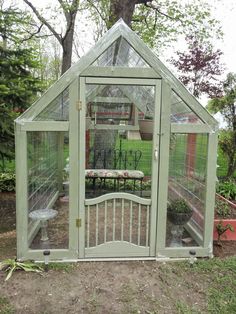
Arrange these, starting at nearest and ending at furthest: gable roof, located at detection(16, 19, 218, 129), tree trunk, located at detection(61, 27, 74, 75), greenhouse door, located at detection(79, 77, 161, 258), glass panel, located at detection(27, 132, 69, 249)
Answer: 1. gable roof, located at detection(16, 19, 218, 129)
2. greenhouse door, located at detection(79, 77, 161, 258)
3. glass panel, located at detection(27, 132, 69, 249)
4. tree trunk, located at detection(61, 27, 74, 75)

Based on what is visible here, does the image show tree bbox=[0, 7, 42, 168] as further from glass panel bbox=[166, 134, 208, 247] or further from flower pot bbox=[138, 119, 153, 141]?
glass panel bbox=[166, 134, 208, 247]

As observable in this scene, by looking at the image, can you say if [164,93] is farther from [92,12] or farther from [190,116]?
[92,12]

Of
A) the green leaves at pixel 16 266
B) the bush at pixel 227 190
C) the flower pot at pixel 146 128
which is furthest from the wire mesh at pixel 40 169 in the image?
the bush at pixel 227 190

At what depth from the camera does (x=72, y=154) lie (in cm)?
304

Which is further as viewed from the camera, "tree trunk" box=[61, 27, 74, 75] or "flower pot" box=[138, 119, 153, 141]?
"tree trunk" box=[61, 27, 74, 75]

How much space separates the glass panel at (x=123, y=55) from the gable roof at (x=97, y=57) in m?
0.07

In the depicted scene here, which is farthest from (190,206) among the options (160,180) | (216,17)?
(216,17)

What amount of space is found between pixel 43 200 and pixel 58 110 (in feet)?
4.83

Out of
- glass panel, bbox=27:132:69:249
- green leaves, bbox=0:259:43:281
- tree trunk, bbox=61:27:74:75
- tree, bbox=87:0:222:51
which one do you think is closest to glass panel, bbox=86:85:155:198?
glass panel, bbox=27:132:69:249

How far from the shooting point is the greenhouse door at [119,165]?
313 cm

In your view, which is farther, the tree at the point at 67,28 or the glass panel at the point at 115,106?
the tree at the point at 67,28

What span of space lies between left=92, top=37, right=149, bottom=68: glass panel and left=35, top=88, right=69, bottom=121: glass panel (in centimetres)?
52

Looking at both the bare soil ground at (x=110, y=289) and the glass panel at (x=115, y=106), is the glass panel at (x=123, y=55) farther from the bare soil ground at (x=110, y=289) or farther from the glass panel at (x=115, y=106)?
the bare soil ground at (x=110, y=289)

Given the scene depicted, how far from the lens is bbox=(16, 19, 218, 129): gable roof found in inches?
112
